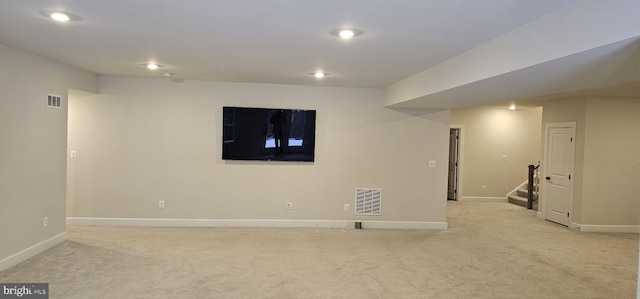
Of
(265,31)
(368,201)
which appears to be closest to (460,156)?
(368,201)

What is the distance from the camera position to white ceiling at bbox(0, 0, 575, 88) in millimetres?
2695

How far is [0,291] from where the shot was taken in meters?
3.70

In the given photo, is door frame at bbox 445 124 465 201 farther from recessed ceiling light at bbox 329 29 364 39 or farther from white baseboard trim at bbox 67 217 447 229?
recessed ceiling light at bbox 329 29 364 39

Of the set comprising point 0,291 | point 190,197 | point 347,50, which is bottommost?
point 0,291

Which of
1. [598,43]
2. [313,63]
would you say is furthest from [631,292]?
[313,63]

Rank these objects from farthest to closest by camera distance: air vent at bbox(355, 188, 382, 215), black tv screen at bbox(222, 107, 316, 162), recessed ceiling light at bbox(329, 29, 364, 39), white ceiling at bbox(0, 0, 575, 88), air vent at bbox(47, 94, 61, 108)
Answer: air vent at bbox(355, 188, 382, 215), black tv screen at bbox(222, 107, 316, 162), air vent at bbox(47, 94, 61, 108), recessed ceiling light at bbox(329, 29, 364, 39), white ceiling at bbox(0, 0, 575, 88)

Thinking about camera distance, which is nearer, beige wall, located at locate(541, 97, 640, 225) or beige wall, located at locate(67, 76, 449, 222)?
beige wall, located at locate(67, 76, 449, 222)

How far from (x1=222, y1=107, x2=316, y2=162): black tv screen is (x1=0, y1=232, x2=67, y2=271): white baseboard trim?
2.45 m

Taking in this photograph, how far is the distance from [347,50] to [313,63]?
0.83m

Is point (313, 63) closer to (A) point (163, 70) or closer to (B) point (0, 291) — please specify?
(A) point (163, 70)

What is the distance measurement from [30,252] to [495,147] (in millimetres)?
9380

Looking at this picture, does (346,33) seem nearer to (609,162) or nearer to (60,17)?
(60,17)

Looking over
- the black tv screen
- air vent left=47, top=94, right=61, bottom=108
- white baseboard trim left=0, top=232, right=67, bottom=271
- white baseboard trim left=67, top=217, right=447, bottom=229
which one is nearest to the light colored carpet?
white baseboard trim left=0, top=232, right=67, bottom=271

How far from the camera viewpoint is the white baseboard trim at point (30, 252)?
425 cm
